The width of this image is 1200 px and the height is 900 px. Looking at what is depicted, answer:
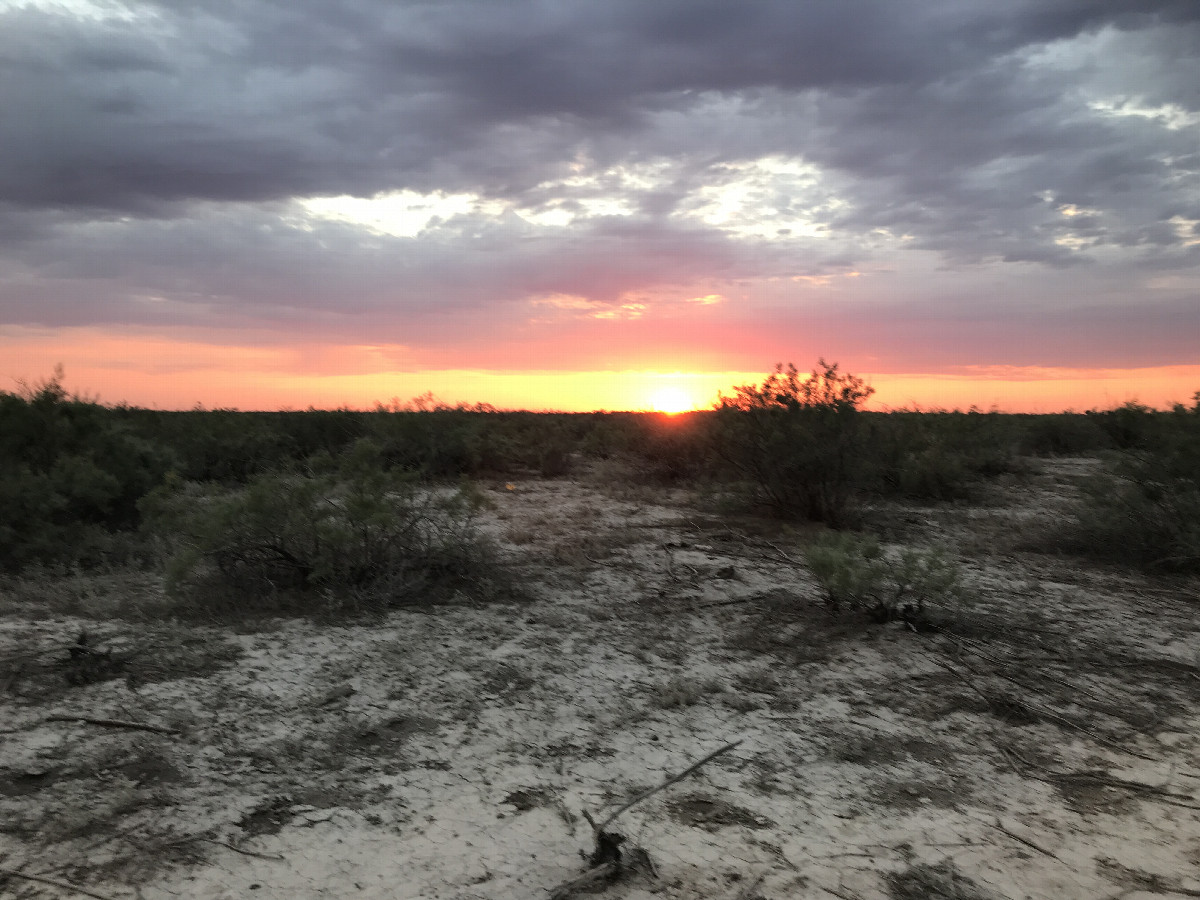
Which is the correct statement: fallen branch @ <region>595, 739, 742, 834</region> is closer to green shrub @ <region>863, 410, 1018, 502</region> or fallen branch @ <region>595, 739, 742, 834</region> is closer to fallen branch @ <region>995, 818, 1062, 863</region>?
fallen branch @ <region>995, 818, 1062, 863</region>

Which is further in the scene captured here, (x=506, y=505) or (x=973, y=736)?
(x=506, y=505)

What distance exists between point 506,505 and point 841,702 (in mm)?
7296

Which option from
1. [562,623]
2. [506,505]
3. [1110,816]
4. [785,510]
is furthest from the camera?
[506,505]

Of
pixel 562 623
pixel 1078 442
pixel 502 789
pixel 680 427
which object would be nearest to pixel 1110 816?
pixel 502 789

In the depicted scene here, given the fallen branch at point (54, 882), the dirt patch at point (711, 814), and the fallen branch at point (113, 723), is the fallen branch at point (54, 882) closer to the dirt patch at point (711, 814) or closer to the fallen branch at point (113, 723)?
the fallen branch at point (113, 723)

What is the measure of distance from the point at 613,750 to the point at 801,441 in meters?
6.27

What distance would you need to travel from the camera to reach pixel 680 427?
15.3 meters

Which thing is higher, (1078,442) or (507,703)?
(1078,442)

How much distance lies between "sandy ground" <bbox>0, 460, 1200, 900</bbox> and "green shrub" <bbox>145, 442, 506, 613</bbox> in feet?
1.56

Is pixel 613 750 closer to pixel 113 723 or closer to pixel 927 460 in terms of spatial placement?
pixel 113 723

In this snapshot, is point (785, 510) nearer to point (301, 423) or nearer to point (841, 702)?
point (841, 702)

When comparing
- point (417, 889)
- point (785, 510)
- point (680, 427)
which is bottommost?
point (417, 889)

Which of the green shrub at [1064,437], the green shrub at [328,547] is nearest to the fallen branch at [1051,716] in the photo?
the green shrub at [328,547]

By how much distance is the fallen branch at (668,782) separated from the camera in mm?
3426
